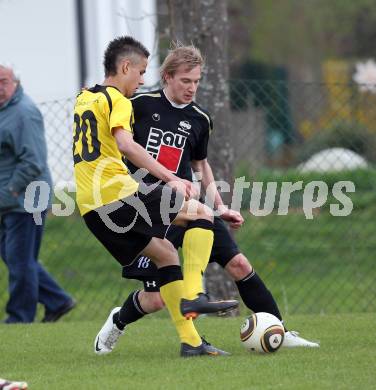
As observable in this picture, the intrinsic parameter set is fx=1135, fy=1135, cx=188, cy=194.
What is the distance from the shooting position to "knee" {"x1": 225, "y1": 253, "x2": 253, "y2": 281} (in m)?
7.07

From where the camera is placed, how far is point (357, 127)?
45.3ft

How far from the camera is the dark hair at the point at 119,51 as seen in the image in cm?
665

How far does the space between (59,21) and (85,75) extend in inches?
52.8

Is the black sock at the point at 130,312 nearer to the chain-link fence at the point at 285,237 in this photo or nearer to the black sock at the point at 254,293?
the black sock at the point at 254,293

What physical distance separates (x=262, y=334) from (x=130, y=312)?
0.92 m

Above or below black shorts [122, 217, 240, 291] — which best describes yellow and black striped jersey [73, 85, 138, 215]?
above

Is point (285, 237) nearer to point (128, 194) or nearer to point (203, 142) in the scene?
point (203, 142)

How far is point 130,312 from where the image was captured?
7.09 m

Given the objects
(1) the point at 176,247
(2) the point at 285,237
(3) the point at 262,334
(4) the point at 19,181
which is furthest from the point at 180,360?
(2) the point at 285,237

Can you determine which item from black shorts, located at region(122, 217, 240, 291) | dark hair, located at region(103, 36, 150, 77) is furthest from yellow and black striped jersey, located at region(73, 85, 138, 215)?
black shorts, located at region(122, 217, 240, 291)

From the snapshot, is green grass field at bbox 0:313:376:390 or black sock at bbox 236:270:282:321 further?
black sock at bbox 236:270:282:321

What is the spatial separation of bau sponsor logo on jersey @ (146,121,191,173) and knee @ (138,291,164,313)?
795mm

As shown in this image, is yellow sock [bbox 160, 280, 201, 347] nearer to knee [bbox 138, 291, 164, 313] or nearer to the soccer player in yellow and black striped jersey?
the soccer player in yellow and black striped jersey

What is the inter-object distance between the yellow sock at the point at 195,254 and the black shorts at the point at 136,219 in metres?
0.16
